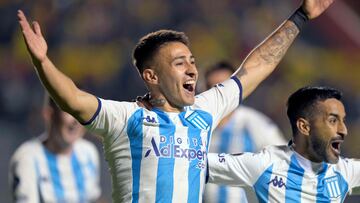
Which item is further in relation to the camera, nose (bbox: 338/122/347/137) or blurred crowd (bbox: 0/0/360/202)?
blurred crowd (bbox: 0/0/360/202)

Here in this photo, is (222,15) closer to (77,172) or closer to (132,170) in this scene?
(77,172)

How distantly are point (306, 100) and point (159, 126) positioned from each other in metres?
1.21

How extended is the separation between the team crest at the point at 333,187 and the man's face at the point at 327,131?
0.13m

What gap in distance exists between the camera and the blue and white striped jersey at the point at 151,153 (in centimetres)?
461

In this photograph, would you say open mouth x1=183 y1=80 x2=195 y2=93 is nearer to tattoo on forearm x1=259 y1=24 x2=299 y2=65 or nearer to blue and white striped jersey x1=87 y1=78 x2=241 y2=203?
blue and white striped jersey x1=87 y1=78 x2=241 y2=203

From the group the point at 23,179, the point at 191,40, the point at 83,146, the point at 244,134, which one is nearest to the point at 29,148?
the point at 23,179

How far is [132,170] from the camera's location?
464 centimetres

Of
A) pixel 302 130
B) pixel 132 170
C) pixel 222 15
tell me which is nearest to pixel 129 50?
pixel 222 15

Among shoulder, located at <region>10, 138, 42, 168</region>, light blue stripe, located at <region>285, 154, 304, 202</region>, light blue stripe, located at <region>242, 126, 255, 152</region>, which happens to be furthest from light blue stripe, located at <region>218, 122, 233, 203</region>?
light blue stripe, located at <region>285, 154, 304, 202</region>

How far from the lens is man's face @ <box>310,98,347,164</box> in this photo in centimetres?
529

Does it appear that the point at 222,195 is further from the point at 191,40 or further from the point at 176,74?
the point at 191,40

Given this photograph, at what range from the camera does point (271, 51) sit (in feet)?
17.1

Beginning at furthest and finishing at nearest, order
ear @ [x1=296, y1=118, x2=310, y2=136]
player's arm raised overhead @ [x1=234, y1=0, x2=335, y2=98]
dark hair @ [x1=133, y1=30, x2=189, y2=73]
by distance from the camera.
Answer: ear @ [x1=296, y1=118, x2=310, y2=136] → player's arm raised overhead @ [x1=234, y1=0, x2=335, y2=98] → dark hair @ [x1=133, y1=30, x2=189, y2=73]

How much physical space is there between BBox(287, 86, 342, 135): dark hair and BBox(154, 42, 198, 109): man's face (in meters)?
1.00
